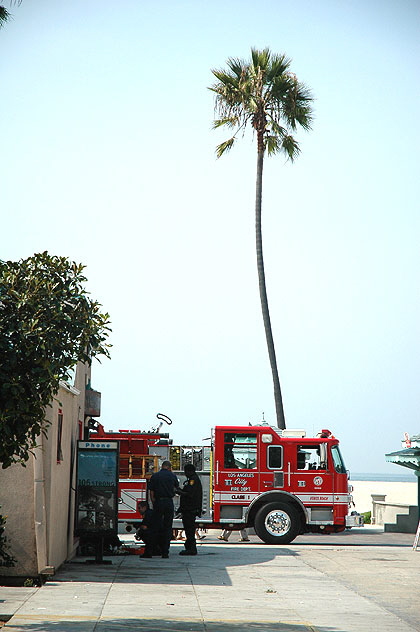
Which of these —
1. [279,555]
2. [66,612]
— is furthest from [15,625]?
[279,555]

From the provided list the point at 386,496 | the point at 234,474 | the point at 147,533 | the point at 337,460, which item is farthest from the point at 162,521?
the point at 386,496

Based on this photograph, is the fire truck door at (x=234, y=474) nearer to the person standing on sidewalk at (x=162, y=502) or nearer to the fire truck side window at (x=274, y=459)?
the fire truck side window at (x=274, y=459)

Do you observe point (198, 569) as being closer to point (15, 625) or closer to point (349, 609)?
point (349, 609)

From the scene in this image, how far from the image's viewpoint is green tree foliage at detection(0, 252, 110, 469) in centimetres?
945

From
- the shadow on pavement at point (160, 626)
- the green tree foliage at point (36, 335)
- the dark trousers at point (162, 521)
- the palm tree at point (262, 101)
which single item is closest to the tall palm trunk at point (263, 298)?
the palm tree at point (262, 101)

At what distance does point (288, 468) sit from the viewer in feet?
72.1

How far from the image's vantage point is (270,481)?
2189cm

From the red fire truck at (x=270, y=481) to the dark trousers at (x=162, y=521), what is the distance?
157 inches

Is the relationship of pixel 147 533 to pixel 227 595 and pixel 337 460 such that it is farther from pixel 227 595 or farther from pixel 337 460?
pixel 337 460

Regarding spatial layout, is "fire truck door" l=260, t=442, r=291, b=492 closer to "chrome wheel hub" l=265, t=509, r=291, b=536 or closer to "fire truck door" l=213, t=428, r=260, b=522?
"fire truck door" l=213, t=428, r=260, b=522

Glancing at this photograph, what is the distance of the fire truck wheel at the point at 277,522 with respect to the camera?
858 inches

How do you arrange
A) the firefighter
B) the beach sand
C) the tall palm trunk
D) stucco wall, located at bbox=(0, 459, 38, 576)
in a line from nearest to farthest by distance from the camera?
stucco wall, located at bbox=(0, 459, 38, 576), the firefighter, the tall palm trunk, the beach sand

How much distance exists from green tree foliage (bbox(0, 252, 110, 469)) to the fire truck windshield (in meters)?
13.1

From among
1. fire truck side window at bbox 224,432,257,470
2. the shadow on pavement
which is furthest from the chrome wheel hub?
the shadow on pavement
